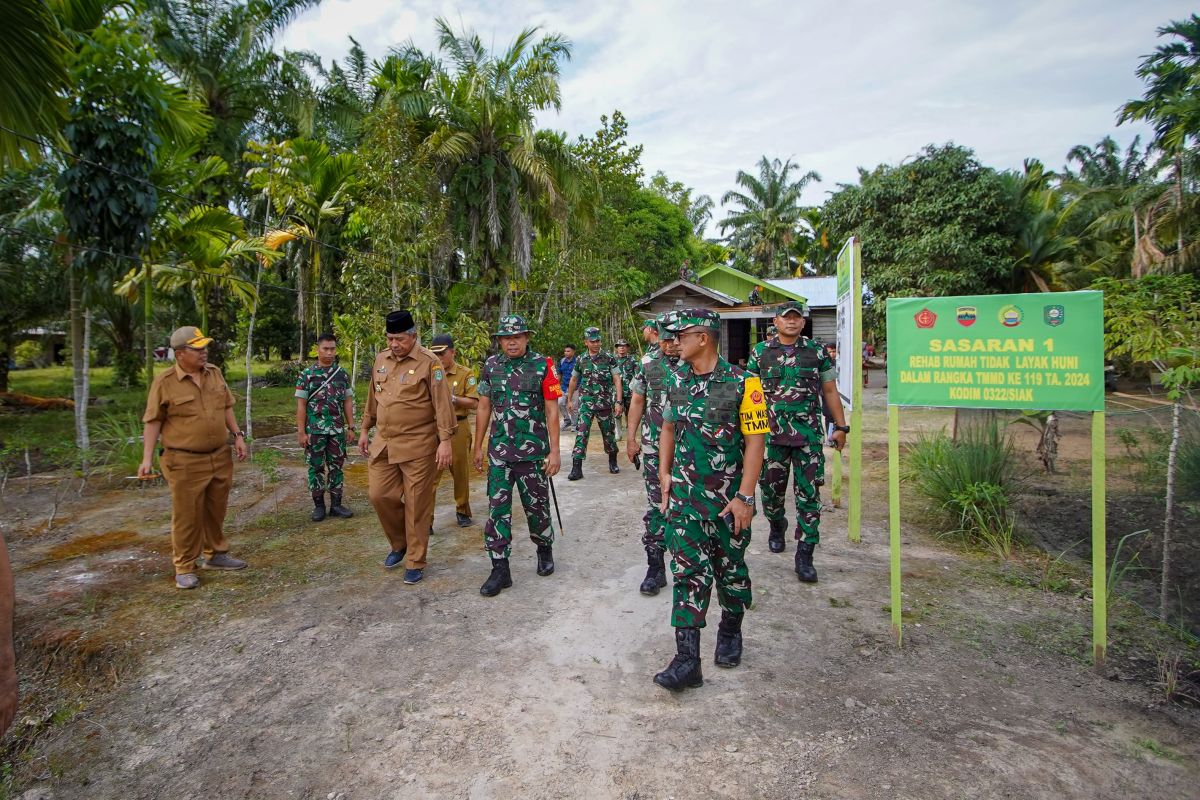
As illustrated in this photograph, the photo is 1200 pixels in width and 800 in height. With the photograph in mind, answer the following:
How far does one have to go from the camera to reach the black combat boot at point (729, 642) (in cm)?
338

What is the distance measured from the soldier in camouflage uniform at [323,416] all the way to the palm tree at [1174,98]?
16965 mm

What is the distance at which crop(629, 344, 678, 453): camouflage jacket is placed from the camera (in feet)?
14.2

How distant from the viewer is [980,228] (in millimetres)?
18250

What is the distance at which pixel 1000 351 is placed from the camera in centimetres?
332

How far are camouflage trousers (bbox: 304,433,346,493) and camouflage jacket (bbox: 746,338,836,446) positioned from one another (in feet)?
13.3

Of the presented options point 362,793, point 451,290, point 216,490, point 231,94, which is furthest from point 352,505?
point 231,94

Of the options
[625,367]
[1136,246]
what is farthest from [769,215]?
[625,367]

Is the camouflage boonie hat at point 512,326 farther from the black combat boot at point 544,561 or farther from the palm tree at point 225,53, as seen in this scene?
the palm tree at point 225,53

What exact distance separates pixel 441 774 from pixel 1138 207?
23781mm

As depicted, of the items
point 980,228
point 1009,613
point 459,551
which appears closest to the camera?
point 1009,613

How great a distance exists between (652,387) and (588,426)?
12.8 feet

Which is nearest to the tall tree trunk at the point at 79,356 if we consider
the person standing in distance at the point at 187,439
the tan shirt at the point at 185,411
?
the person standing in distance at the point at 187,439

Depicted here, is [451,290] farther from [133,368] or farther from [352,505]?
[133,368]

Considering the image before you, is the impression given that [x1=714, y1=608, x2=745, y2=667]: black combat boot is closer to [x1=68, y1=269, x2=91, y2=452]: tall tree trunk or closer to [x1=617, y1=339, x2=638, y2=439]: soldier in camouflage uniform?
[x1=617, y1=339, x2=638, y2=439]: soldier in camouflage uniform
